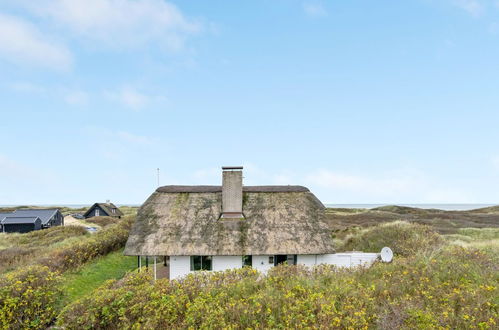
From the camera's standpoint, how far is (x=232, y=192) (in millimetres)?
17406

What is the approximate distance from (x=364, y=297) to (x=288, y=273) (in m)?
2.71

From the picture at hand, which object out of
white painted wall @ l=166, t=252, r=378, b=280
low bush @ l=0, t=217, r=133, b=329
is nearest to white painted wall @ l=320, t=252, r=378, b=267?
white painted wall @ l=166, t=252, r=378, b=280

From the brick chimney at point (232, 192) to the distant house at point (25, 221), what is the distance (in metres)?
41.5

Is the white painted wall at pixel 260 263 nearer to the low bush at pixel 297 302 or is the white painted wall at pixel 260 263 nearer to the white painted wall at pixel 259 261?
the white painted wall at pixel 259 261

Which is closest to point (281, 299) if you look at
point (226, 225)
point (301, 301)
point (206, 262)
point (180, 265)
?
point (301, 301)

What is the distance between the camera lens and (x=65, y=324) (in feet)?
23.6

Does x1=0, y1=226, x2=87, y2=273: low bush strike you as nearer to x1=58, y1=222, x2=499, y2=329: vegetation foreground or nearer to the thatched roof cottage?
the thatched roof cottage

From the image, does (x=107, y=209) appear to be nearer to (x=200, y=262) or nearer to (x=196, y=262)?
(x=196, y=262)

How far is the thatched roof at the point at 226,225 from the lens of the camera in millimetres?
14805

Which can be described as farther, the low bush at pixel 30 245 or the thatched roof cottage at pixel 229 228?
the low bush at pixel 30 245

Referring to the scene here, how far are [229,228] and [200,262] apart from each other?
244 cm

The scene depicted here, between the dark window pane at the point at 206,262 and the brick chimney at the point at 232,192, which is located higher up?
the brick chimney at the point at 232,192

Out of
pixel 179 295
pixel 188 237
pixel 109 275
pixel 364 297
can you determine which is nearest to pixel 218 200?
pixel 188 237

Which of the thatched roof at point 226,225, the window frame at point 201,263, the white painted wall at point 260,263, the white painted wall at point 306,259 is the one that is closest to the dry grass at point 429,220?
the thatched roof at point 226,225
